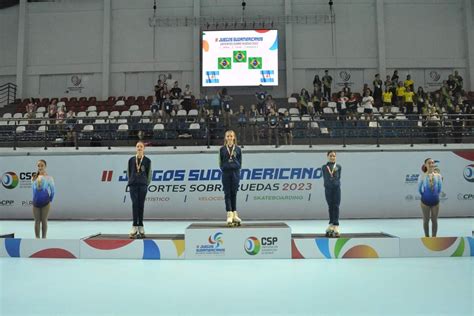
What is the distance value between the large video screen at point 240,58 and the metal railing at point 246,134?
540 centimetres

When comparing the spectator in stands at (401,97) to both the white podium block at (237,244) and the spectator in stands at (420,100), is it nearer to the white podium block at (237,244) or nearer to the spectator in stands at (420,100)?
the spectator in stands at (420,100)

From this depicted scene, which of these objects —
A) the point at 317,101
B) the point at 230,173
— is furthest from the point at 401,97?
the point at 230,173

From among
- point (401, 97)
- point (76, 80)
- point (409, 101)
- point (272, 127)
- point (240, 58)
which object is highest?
point (240, 58)

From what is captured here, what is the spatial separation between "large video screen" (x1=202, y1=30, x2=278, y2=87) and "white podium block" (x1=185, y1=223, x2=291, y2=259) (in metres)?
14.0

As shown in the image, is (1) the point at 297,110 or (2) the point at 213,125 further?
(1) the point at 297,110

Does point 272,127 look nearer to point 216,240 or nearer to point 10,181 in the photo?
point 216,240

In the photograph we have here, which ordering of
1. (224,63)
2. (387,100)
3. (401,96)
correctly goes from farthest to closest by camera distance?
(224,63) → (401,96) → (387,100)

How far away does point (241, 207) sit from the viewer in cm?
1323

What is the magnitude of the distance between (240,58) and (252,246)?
14687mm

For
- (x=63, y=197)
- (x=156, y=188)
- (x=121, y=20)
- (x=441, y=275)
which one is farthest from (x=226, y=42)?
(x=441, y=275)

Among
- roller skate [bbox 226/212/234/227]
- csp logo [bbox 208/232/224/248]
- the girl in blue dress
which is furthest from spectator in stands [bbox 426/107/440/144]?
csp logo [bbox 208/232/224/248]

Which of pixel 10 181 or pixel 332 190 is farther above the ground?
pixel 10 181

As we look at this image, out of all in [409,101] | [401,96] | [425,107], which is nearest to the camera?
[425,107]

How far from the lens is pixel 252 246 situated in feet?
22.6
